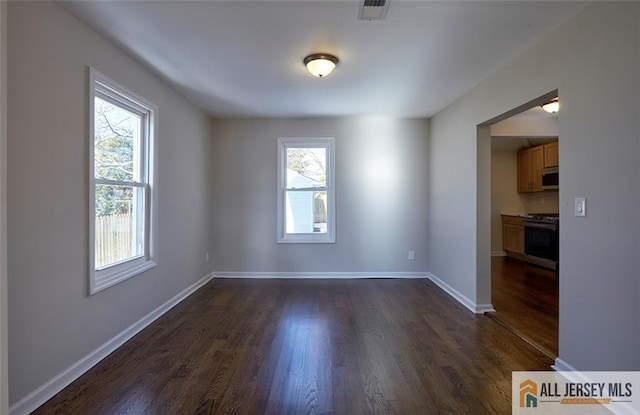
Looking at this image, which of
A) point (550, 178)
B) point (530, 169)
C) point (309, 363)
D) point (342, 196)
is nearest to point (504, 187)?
point (530, 169)

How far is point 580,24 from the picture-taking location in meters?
2.06

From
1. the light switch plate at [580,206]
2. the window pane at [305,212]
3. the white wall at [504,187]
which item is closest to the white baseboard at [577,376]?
the light switch plate at [580,206]

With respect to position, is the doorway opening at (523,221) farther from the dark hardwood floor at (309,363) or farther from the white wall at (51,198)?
the white wall at (51,198)

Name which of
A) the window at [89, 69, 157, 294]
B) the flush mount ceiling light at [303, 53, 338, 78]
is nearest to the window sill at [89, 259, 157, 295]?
the window at [89, 69, 157, 294]

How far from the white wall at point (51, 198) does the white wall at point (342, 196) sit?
214 cm

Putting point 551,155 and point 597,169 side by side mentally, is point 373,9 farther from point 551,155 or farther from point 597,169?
point 551,155

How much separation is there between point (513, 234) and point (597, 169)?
204 inches

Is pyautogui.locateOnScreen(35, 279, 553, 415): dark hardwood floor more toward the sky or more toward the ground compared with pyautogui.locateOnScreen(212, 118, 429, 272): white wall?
more toward the ground

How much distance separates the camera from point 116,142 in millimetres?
2717

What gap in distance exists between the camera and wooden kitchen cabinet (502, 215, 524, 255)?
6.23m

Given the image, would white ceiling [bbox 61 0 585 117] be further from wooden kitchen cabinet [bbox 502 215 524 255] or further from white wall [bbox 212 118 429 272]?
wooden kitchen cabinet [bbox 502 215 524 255]

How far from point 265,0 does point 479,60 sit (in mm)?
1984

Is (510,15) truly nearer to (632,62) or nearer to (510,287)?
(632,62)

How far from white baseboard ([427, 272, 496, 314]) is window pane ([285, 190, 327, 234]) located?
1.89 meters
